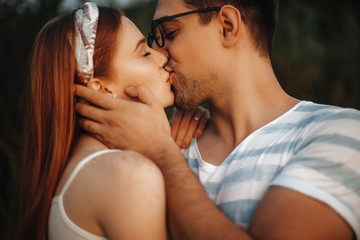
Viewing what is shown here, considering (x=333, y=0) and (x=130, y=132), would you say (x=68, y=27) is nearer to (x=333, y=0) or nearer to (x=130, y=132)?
(x=130, y=132)

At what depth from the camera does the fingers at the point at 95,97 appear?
211 centimetres

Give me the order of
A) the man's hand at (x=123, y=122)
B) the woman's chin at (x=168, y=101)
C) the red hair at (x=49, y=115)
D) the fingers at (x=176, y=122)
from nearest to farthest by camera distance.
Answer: the red hair at (x=49, y=115), the man's hand at (x=123, y=122), the woman's chin at (x=168, y=101), the fingers at (x=176, y=122)

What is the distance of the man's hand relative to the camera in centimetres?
208

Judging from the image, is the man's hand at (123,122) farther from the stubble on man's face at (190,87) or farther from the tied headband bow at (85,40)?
the stubble on man's face at (190,87)

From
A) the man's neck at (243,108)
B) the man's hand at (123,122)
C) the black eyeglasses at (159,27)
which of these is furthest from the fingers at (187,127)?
the black eyeglasses at (159,27)

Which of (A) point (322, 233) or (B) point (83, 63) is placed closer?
(A) point (322, 233)

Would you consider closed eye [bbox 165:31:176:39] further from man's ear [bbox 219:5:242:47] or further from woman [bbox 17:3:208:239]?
man's ear [bbox 219:5:242:47]

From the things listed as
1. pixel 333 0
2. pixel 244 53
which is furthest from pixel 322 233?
pixel 333 0

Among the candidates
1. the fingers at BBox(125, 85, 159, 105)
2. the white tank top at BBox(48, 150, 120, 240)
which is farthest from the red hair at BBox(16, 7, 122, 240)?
the fingers at BBox(125, 85, 159, 105)

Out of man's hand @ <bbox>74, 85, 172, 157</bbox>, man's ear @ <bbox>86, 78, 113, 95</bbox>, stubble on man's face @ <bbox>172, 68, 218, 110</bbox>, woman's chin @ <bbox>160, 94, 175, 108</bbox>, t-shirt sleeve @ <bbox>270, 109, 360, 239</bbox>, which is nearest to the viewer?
t-shirt sleeve @ <bbox>270, 109, 360, 239</bbox>

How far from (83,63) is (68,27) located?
0.26 meters

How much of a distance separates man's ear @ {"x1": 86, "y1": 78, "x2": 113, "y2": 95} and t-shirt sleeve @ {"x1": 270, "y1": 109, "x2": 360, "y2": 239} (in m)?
1.28

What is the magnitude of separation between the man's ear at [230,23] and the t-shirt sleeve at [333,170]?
1.13 m

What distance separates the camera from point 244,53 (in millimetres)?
2688
